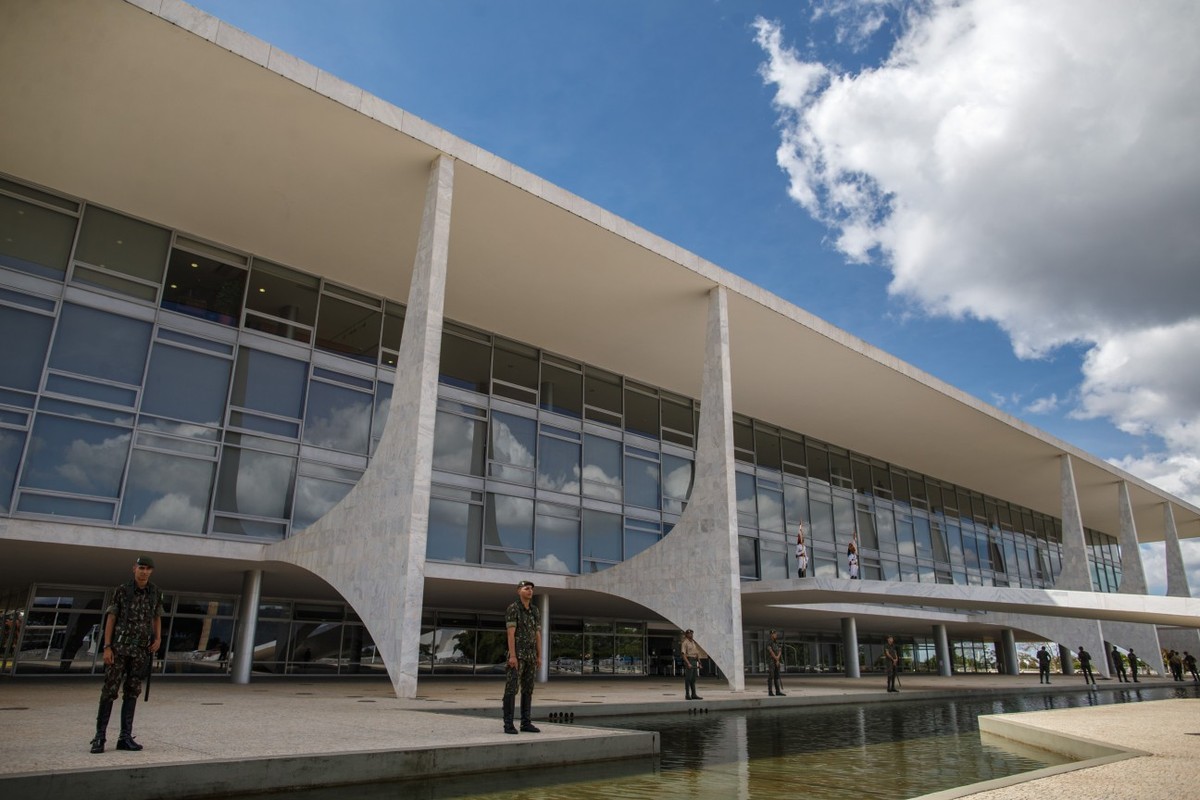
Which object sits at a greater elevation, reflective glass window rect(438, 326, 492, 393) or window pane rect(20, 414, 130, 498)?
reflective glass window rect(438, 326, 492, 393)

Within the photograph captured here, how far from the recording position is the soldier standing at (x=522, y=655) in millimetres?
7578

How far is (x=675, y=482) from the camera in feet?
82.7

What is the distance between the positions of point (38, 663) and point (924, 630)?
32420mm

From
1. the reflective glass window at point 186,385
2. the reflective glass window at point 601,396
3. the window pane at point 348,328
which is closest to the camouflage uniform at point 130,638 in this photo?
the reflective glass window at point 186,385

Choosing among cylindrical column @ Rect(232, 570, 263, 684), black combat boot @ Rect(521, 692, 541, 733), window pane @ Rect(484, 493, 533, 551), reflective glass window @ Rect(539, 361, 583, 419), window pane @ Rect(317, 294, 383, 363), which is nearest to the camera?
black combat boot @ Rect(521, 692, 541, 733)

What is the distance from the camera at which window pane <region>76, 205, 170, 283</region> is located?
16.4 m

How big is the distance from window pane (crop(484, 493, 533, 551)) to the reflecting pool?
28.6 feet

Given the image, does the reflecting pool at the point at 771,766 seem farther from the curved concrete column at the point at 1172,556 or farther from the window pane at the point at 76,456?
the curved concrete column at the point at 1172,556

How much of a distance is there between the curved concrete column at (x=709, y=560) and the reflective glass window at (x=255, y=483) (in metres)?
7.13

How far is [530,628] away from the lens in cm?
774

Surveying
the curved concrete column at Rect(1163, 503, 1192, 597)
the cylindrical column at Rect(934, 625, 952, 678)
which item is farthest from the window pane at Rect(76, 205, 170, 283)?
the curved concrete column at Rect(1163, 503, 1192, 597)

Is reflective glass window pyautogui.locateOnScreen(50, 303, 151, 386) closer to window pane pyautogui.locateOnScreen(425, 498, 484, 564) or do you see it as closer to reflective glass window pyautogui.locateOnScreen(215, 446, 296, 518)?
reflective glass window pyautogui.locateOnScreen(215, 446, 296, 518)

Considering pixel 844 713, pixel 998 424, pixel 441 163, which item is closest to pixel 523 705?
pixel 844 713

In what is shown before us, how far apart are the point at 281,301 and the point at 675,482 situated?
12.7 m
